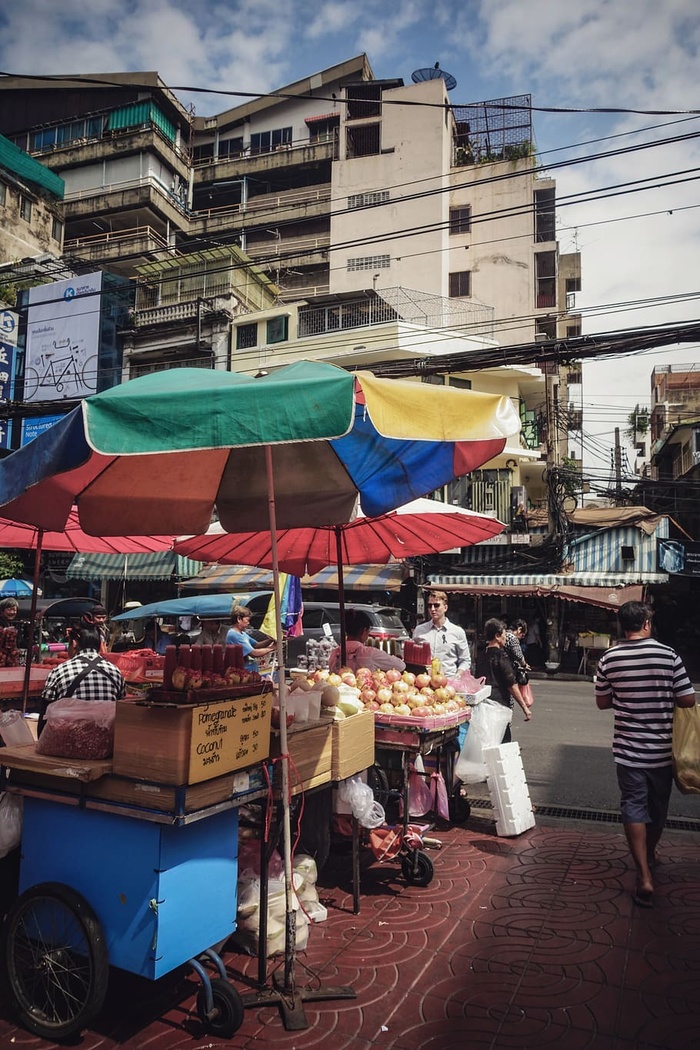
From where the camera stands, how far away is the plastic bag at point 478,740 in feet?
19.7

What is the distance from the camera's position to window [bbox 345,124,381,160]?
1489 inches

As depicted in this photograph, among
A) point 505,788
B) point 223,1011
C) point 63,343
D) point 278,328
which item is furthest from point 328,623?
point 63,343

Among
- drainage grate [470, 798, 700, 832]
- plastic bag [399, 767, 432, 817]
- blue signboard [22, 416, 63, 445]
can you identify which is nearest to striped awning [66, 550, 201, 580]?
blue signboard [22, 416, 63, 445]

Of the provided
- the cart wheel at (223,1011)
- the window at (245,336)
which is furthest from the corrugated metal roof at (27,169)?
the cart wheel at (223,1011)

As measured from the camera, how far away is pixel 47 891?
318 centimetres

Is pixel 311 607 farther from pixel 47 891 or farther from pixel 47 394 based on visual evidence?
pixel 47 394

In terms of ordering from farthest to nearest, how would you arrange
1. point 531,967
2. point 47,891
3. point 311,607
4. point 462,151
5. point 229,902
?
1. point 462,151
2. point 311,607
3. point 531,967
4. point 229,902
5. point 47,891

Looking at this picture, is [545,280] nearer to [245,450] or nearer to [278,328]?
[278,328]

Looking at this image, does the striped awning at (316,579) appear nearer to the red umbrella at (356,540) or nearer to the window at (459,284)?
the red umbrella at (356,540)

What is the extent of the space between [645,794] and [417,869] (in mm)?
1644

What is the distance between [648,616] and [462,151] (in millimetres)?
39381

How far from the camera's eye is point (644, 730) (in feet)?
15.0

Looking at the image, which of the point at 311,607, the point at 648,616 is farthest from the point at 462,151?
the point at 648,616

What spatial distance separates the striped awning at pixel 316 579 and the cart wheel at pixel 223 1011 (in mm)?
16985
